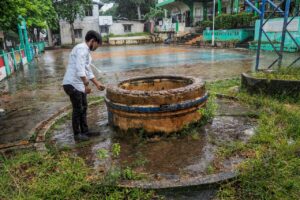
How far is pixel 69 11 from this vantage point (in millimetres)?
38312

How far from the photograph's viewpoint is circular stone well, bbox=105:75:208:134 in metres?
4.34

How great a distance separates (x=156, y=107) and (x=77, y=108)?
140cm

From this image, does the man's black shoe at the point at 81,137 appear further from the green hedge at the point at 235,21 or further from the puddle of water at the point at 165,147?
the green hedge at the point at 235,21

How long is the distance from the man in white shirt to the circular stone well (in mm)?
486

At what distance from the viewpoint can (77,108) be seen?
184 inches

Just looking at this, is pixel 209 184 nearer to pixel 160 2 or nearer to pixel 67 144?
pixel 67 144

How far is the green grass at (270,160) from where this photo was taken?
9.77ft

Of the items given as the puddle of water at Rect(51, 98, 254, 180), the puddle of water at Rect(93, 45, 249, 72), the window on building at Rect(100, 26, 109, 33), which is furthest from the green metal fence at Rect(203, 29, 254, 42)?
the puddle of water at Rect(51, 98, 254, 180)

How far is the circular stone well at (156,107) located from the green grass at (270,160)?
0.89 m

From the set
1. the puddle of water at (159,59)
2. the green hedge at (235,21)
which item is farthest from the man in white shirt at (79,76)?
the green hedge at (235,21)

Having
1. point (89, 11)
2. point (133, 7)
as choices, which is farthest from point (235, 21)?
point (133, 7)

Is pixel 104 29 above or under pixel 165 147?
above

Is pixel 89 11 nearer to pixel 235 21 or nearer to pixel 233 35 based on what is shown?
pixel 235 21

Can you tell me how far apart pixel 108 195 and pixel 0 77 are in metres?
11.4
